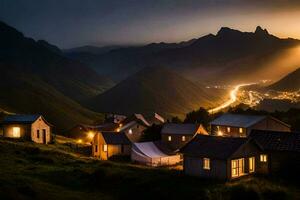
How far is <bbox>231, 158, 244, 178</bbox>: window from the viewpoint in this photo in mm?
55950

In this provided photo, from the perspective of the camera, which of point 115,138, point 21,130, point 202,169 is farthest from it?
point 115,138

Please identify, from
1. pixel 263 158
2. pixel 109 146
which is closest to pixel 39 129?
pixel 109 146

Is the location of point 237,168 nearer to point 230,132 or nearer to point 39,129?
point 230,132

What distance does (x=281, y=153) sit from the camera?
59656 millimetres

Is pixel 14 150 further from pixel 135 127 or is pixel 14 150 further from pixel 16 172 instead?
pixel 135 127

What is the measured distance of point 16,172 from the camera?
5341cm

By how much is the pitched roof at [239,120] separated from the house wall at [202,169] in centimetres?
3389

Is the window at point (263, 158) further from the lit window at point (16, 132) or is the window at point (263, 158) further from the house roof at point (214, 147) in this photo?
the lit window at point (16, 132)

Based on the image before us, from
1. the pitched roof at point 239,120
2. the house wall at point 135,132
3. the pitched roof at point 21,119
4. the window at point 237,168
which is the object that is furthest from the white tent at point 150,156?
the house wall at point 135,132

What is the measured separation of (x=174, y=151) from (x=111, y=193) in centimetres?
3763

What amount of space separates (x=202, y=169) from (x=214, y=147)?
3147 mm

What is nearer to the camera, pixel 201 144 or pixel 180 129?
pixel 201 144

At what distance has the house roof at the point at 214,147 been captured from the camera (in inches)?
2216

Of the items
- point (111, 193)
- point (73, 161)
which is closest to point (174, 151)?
point (73, 161)
